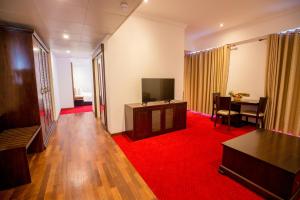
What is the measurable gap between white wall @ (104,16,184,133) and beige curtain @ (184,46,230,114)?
174 centimetres

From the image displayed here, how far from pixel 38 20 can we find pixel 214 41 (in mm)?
5005

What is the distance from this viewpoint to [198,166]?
240 cm

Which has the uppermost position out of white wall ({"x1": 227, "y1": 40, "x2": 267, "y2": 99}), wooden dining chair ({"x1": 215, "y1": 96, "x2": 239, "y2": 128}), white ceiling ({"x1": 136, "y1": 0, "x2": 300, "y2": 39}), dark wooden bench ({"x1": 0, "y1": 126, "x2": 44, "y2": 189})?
white ceiling ({"x1": 136, "y1": 0, "x2": 300, "y2": 39})

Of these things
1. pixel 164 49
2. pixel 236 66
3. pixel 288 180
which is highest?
pixel 164 49

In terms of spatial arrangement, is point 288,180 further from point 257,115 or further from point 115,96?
point 115,96

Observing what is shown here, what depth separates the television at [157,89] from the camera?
12.0ft

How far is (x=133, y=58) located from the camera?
12.3 feet

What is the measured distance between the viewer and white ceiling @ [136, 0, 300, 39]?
10.5ft

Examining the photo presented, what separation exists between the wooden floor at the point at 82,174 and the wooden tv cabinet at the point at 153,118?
1.98 ft

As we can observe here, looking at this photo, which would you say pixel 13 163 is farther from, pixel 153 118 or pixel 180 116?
pixel 180 116

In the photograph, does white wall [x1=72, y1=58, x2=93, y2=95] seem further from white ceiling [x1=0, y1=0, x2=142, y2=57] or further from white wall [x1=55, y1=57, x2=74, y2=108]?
white ceiling [x1=0, y1=0, x2=142, y2=57]

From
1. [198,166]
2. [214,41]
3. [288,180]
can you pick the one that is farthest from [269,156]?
[214,41]

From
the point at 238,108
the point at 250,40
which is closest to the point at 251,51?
the point at 250,40

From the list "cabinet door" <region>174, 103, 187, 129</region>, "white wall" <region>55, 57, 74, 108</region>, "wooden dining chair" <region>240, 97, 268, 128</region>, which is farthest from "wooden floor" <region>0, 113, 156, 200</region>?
"white wall" <region>55, 57, 74, 108</region>
